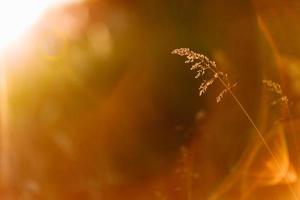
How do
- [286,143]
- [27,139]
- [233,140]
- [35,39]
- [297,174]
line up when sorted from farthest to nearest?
[35,39], [27,139], [233,140], [286,143], [297,174]

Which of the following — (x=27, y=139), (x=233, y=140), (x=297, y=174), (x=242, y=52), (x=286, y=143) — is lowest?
(x=297, y=174)

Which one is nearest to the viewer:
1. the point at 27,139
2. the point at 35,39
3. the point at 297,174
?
the point at 297,174

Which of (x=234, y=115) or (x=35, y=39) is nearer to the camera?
(x=234, y=115)

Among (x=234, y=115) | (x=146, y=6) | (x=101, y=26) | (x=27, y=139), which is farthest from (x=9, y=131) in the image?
Answer: (x=234, y=115)

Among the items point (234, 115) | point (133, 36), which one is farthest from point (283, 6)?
point (133, 36)

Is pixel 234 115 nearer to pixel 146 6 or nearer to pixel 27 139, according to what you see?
pixel 146 6

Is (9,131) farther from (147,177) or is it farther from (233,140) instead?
(233,140)

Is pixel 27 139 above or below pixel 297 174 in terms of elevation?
above
